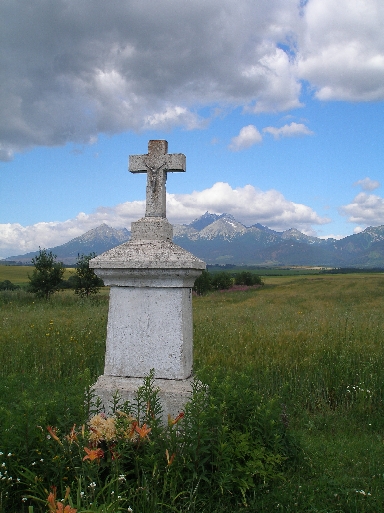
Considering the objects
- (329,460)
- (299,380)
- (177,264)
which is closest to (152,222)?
(177,264)

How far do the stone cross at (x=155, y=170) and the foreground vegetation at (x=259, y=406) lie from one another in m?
1.76

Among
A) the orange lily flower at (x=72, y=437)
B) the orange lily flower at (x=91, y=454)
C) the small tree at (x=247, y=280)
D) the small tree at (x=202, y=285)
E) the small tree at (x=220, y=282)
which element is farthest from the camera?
the small tree at (x=247, y=280)

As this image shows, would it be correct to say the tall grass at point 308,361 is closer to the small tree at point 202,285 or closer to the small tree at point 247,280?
the small tree at point 202,285

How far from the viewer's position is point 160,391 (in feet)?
12.6

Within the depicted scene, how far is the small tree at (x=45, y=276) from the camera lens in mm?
22719

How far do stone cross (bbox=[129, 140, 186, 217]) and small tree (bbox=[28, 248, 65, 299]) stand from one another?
19.7 m

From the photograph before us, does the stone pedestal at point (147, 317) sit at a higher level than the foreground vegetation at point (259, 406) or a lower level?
higher

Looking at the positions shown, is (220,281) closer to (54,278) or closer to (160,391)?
(54,278)

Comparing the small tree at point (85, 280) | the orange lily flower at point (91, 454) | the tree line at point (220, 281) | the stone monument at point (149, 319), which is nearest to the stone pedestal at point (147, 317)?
the stone monument at point (149, 319)

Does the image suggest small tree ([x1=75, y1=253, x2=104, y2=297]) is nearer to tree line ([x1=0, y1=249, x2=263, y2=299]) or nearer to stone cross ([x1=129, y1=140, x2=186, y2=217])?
tree line ([x1=0, y1=249, x2=263, y2=299])

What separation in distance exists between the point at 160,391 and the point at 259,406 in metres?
0.92

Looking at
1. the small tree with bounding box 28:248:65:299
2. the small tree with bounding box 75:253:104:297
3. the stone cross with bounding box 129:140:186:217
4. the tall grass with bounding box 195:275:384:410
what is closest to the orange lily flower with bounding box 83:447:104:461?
the stone cross with bounding box 129:140:186:217

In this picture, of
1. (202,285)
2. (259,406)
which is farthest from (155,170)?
(202,285)

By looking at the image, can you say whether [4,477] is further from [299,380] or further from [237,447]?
[299,380]
